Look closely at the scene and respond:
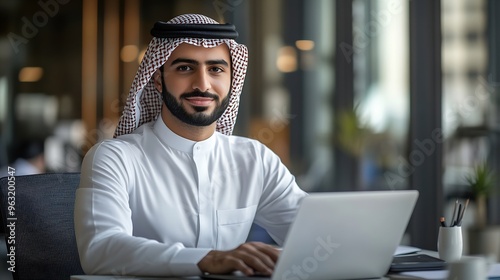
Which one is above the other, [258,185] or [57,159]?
[258,185]

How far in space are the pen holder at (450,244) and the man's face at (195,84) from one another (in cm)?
79

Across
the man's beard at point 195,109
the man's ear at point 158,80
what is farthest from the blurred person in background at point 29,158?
the man's beard at point 195,109

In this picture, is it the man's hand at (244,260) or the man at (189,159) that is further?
the man at (189,159)

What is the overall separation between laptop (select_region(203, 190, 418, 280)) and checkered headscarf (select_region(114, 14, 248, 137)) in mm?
922

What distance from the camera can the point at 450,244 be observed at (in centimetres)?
227

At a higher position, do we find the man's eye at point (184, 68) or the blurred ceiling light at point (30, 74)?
the man's eye at point (184, 68)

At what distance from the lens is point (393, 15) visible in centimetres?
696

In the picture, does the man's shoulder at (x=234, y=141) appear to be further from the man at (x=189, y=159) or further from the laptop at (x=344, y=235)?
the laptop at (x=344, y=235)

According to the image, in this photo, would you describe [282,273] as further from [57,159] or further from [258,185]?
[57,159]

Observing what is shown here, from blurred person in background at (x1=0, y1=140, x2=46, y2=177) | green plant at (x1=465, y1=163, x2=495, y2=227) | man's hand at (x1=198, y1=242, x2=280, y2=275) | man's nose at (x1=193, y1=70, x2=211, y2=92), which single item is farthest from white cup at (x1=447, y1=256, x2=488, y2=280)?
blurred person in background at (x1=0, y1=140, x2=46, y2=177)

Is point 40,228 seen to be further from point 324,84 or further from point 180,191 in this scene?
point 324,84

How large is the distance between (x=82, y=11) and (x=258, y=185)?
190 inches

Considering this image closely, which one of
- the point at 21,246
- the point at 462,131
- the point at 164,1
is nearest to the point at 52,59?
the point at 164,1

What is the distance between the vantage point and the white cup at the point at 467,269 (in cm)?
166
